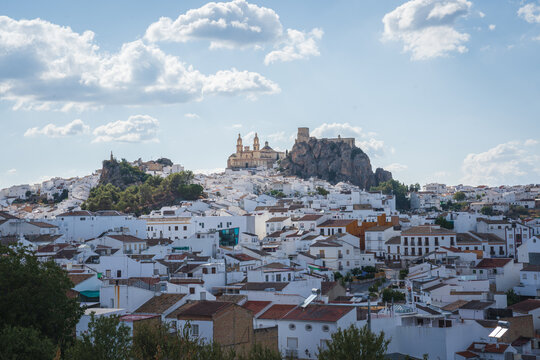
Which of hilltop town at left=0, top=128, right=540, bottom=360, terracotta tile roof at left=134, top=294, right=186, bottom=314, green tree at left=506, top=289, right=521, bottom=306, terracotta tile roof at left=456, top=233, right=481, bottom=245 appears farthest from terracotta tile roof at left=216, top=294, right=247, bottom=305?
terracotta tile roof at left=456, top=233, right=481, bottom=245

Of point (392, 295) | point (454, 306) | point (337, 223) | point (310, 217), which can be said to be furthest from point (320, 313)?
point (310, 217)

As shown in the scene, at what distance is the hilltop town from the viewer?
1091 inches

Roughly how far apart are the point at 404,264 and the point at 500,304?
21.3m

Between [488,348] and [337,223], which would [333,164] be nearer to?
[337,223]

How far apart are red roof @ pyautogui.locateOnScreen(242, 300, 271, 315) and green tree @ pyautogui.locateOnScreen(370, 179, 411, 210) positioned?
267ft

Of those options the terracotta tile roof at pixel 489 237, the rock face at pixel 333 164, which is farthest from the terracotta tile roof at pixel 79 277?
the rock face at pixel 333 164

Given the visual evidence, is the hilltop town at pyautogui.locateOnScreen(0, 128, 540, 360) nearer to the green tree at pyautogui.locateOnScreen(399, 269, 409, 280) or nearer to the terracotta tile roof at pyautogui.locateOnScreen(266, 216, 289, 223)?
the green tree at pyautogui.locateOnScreen(399, 269, 409, 280)

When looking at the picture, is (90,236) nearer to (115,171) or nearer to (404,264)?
(404,264)

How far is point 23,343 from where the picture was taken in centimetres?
1933

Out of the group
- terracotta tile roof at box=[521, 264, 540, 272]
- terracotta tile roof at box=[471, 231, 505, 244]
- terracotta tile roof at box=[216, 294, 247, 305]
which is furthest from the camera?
terracotta tile roof at box=[471, 231, 505, 244]

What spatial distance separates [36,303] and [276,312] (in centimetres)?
1026

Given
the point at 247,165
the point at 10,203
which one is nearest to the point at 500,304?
the point at 10,203

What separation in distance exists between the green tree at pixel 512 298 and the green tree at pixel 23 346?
3217 centimetres

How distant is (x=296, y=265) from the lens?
50188 mm
